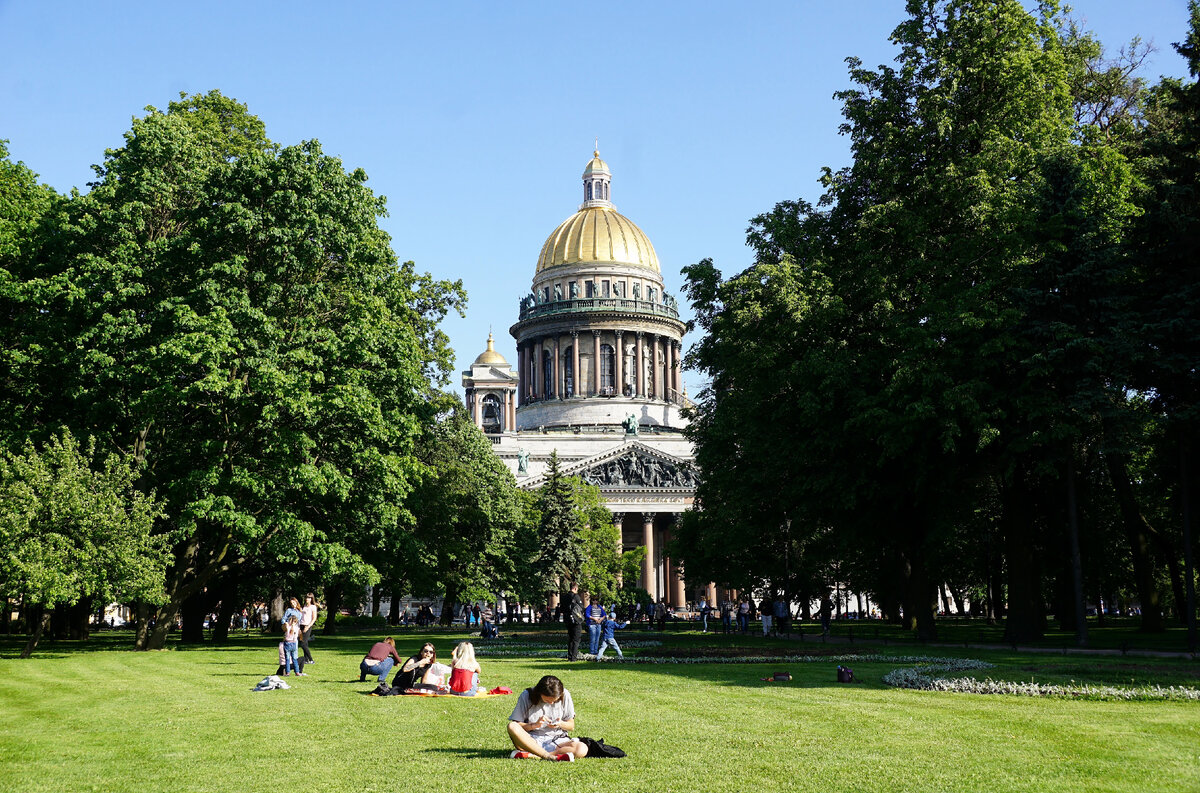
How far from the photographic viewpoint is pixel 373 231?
115ft

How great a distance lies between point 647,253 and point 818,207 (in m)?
87.4

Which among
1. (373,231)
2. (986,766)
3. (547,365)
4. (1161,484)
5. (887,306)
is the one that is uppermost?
(547,365)

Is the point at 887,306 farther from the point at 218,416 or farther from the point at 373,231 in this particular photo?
the point at 218,416

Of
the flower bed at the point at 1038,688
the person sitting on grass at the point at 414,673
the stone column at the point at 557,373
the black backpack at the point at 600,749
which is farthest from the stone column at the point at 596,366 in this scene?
the black backpack at the point at 600,749

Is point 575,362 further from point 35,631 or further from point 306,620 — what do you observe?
point 306,620

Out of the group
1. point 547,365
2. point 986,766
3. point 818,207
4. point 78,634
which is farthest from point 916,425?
point 547,365

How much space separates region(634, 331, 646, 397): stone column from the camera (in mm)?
119562

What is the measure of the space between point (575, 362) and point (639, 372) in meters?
6.85

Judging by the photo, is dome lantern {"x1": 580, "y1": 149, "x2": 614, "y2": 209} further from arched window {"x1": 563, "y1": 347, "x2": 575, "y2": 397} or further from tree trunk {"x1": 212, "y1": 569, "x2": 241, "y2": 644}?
tree trunk {"x1": 212, "y1": 569, "x2": 241, "y2": 644}

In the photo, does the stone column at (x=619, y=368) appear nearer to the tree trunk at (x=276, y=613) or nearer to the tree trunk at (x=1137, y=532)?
the tree trunk at (x=276, y=613)

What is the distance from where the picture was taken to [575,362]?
391 ft

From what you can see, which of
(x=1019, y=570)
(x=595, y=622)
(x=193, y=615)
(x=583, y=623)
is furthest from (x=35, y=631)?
(x=1019, y=570)

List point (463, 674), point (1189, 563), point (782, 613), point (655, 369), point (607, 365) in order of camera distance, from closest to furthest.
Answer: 1. point (463, 674)
2. point (1189, 563)
3. point (782, 613)
4. point (607, 365)
5. point (655, 369)

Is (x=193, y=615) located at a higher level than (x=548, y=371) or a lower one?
lower
